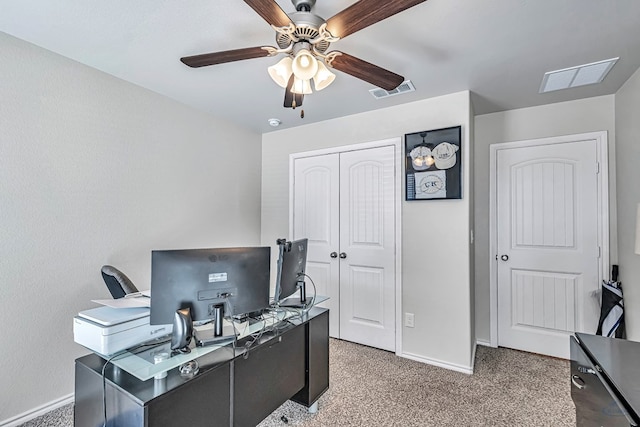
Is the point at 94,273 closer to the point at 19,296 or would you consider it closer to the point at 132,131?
the point at 19,296

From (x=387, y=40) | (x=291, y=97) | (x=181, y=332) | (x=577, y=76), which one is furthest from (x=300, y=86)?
(x=577, y=76)

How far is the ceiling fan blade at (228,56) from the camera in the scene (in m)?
1.51

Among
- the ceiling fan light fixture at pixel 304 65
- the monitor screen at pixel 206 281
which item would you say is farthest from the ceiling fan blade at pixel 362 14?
the monitor screen at pixel 206 281

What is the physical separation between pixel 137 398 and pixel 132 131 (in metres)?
2.21

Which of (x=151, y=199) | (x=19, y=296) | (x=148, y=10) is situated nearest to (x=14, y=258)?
(x=19, y=296)

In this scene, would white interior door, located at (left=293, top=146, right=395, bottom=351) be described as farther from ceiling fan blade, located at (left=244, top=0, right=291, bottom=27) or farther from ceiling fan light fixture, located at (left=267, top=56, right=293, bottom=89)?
ceiling fan blade, located at (left=244, top=0, right=291, bottom=27)

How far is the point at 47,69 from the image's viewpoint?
6.70 feet

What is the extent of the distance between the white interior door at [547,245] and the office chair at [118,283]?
3362mm

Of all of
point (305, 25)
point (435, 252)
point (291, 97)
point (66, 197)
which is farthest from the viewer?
point (435, 252)

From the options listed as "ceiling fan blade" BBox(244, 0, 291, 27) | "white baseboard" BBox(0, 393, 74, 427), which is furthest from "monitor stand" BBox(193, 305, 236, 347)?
"white baseboard" BBox(0, 393, 74, 427)

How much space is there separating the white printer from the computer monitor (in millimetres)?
691

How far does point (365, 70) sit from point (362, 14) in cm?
38

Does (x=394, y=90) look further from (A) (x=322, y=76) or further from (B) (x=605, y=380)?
(B) (x=605, y=380)

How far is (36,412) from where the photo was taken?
1.97 meters
